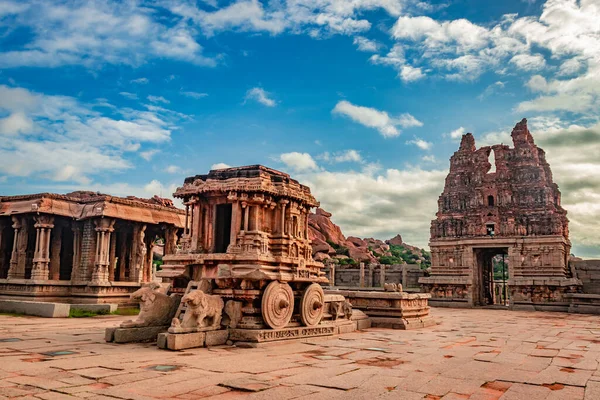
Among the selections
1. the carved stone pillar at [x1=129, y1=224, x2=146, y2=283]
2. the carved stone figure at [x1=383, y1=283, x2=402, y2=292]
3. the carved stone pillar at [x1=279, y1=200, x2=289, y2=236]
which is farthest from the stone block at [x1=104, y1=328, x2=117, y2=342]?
the carved stone pillar at [x1=129, y1=224, x2=146, y2=283]

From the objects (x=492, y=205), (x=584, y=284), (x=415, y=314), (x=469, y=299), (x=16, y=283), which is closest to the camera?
(x=415, y=314)

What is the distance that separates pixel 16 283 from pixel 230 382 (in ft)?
56.3

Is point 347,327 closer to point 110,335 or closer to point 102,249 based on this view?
point 110,335

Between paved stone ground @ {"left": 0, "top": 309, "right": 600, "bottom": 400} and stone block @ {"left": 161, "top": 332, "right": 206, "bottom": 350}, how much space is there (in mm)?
219

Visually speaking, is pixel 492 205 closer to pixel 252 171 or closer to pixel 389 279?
pixel 389 279

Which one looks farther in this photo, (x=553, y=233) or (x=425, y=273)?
(x=425, y=273)

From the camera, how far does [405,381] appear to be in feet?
21.4

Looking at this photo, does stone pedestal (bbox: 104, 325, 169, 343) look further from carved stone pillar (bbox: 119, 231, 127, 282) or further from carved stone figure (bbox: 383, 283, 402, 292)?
carved stone pillar (bbox: 119, 231, 127, 282)

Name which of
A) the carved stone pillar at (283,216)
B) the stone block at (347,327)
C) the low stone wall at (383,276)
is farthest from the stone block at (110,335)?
the low stone wall at (383,276)

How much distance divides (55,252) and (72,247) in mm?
1040

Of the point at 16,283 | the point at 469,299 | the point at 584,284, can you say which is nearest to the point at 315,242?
the point at 469,299

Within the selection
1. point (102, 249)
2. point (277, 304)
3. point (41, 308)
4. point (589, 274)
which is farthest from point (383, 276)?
point (277, 304)

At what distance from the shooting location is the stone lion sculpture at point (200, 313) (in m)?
9.24

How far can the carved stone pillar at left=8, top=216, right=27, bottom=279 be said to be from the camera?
66.3ft
